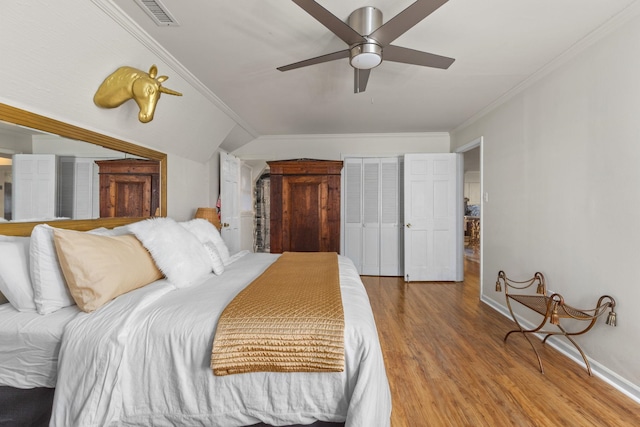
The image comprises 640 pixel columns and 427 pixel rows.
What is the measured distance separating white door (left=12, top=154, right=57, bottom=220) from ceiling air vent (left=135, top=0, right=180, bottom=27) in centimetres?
106

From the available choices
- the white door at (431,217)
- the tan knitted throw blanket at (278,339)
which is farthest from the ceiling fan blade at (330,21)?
the white door at (431,217)

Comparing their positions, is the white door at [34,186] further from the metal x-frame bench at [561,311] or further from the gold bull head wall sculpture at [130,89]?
the metal x-frame bench at [561,311]

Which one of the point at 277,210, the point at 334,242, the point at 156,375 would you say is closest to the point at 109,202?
the point at 156,375

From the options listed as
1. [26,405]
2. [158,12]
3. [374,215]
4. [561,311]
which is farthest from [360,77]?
[374,215]

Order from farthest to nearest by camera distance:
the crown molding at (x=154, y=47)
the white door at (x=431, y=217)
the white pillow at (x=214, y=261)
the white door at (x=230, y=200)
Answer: the white door at (x=431, y=217), the white door at (x=230, y=200), the white pillow at (x=214, y=261), the crown molding at (x=154, y=47)

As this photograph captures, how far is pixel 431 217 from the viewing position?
14.5 feet

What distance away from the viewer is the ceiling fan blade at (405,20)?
4.41ft

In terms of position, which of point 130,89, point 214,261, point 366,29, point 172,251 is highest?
point 366,29

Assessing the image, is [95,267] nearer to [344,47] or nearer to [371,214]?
[344,47]

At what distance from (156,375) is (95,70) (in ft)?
5.94

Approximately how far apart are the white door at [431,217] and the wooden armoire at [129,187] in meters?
3.33

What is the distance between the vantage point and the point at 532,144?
270cm

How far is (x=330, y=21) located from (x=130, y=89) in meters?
1.36

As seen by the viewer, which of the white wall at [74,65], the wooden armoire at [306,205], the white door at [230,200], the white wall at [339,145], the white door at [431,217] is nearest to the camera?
the white wall at [74,65]
